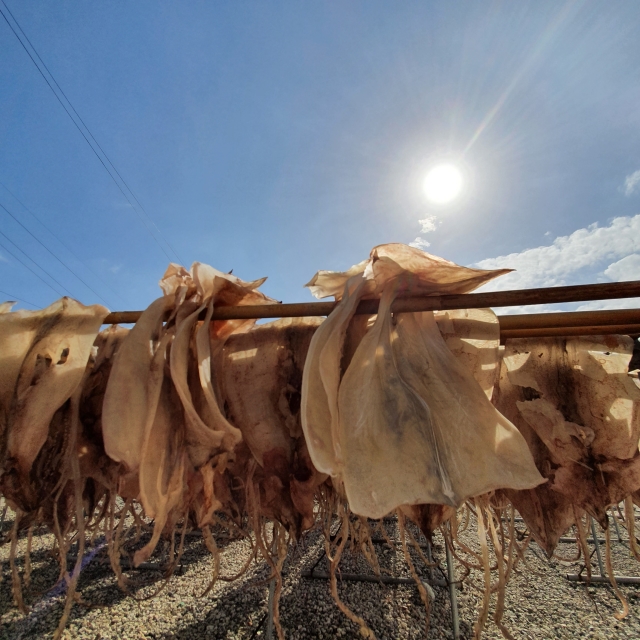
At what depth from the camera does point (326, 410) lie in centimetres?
56

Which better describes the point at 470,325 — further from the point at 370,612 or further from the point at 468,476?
the point at 370,612

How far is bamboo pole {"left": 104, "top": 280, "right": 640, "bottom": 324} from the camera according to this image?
0.55 meters

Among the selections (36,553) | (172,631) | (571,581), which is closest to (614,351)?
(172,631)

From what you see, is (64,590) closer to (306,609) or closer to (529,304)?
(306,609)

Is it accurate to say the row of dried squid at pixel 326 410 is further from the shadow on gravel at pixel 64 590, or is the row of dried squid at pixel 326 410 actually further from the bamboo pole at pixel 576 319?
the shadow on gravel at pixel 64 590

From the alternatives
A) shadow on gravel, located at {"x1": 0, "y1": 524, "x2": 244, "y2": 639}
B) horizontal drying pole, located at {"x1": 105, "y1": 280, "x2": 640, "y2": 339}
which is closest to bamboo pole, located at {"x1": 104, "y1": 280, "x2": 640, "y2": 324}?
horizontal drying pole, located at {"x1": 105, "y1": 280, "x2": 640, "y2": 339}

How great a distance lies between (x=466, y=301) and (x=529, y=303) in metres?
0.10

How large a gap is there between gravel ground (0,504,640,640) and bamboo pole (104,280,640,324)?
4.60 m

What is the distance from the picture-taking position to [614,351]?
68 centimetres

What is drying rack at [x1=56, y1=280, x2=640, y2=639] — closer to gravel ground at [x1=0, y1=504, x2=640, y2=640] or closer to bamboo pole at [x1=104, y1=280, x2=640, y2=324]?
bamboo pole at [x1=104, y1=280, x2=640, y2=324]

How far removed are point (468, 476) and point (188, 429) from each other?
459 millimetres

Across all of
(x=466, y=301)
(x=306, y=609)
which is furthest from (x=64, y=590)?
(x=466, y=301)

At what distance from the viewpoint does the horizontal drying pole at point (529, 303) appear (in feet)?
1.83

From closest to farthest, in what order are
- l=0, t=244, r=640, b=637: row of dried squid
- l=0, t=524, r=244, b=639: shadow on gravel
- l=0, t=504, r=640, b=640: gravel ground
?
l=0, t=244, r=640, b=637: row of dried squid
l=0, t=504, r=640, b=640: gravel ground
l=0, t=524, r=244, b=639: shadow on gravel
